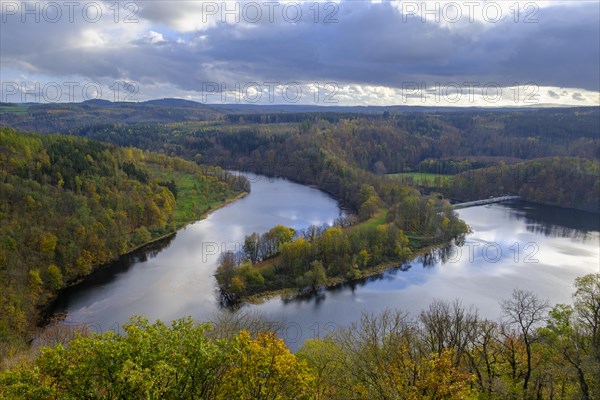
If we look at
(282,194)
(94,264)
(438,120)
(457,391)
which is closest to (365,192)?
(282,194)

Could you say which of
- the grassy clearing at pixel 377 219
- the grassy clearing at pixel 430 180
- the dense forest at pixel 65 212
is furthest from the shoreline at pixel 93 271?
the grassy clearing at pixel 430 180

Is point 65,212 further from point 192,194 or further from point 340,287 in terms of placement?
point 192,194

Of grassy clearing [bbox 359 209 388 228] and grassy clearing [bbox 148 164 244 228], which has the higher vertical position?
grassy clearing [bbox 148 164 244 228]

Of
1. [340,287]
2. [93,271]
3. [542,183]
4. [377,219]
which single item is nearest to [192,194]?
[377,219]

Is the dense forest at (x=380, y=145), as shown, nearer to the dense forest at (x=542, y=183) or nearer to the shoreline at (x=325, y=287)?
the dense forest at (x=542, y=183)

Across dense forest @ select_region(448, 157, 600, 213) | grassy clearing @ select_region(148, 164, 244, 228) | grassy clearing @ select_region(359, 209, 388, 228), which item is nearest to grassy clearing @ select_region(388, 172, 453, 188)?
dense forest @ select_region(448, 157, 600, 213)

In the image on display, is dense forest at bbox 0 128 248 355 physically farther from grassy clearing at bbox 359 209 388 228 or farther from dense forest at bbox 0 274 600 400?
grassy clearing at bbox 359 209 388 228
